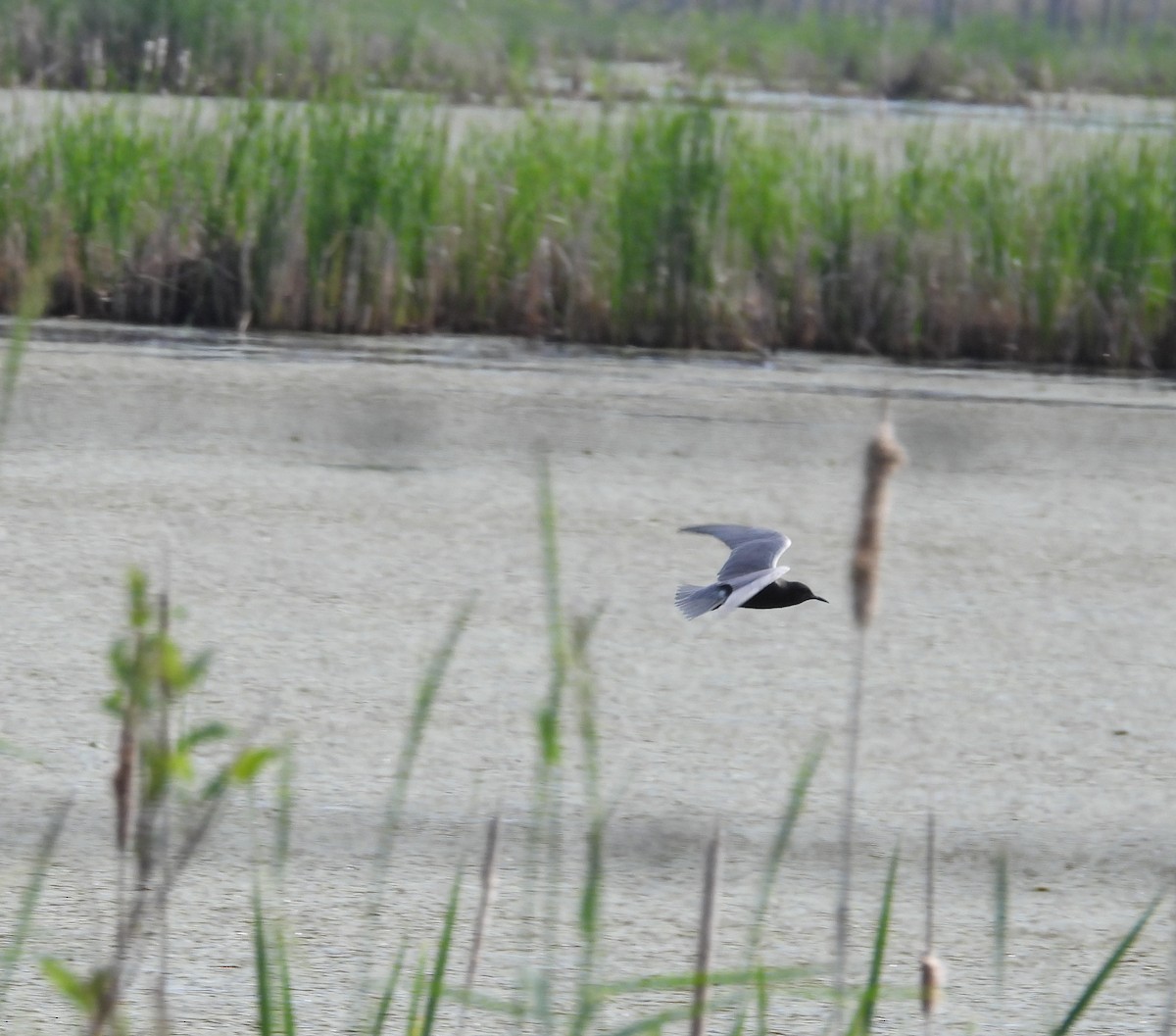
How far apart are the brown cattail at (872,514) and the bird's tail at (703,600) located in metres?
1.63

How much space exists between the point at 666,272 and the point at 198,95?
2.48 meters

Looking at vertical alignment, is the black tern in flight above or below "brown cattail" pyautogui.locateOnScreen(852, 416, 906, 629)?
below

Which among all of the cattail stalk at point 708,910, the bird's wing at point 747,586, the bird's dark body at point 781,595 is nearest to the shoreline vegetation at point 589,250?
the bird's dark body at point 781,595

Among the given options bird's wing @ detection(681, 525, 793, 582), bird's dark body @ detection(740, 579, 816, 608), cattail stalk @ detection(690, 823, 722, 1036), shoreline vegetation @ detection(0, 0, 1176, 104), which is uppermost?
shoreline vegetation @ detection(0, 0, 1176, 104)

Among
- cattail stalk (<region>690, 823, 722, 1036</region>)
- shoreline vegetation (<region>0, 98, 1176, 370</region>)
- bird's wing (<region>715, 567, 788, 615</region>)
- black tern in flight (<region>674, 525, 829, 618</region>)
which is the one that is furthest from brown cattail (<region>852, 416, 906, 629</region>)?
shoreline vegetation (<region>0, 98, 1176, 370</region>)

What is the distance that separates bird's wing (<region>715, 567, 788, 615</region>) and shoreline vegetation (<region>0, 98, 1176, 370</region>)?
447 centimetres

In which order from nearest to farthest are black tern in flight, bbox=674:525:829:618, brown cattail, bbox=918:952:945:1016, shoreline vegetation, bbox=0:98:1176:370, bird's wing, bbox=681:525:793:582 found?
brown cattail, bbox=918:952:945:1016, black tern in flight, bbox=674:525:829:618, bird's wing, bbox=681:525:793:582, shoreline vegetation, bbox=0:98:1176:370

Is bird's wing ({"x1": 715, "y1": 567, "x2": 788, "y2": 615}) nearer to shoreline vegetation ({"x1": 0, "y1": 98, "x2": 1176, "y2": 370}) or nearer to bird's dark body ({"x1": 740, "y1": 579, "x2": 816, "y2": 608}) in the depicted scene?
bird's dark body ({"x1": 740, "y1": 579, "x2": 816, "y2": 608})

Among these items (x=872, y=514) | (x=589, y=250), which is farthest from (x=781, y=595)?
(x=589, y=250)

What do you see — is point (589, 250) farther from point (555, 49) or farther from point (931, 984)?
point (555, 49)

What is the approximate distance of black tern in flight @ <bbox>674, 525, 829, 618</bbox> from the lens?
2.84 m

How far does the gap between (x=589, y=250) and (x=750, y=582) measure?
4.63m

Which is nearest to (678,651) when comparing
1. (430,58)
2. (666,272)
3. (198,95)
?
(666,272)

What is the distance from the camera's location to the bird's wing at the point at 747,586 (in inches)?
105
